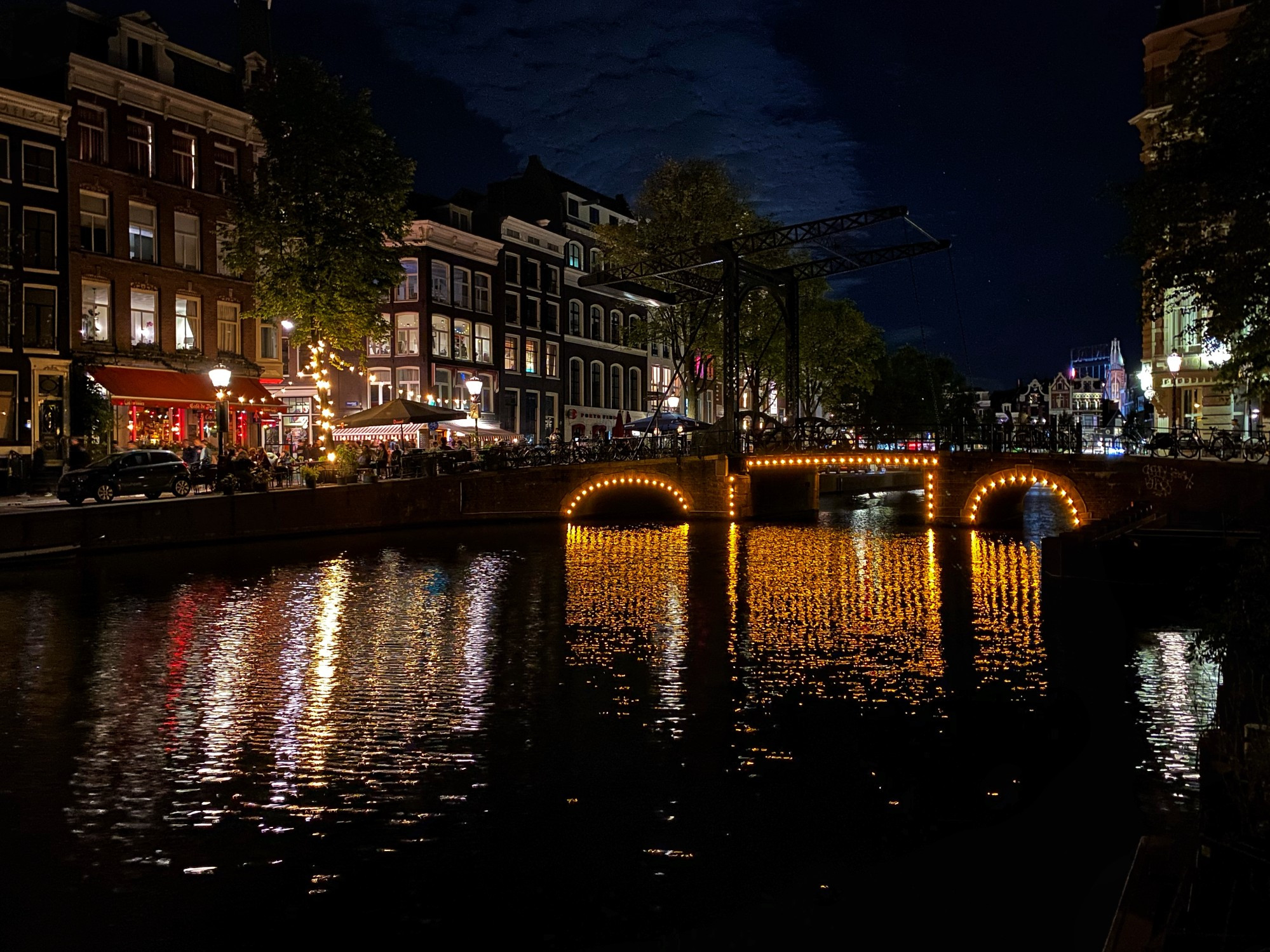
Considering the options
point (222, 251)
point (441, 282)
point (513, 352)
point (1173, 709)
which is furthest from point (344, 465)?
point (1173, 709)

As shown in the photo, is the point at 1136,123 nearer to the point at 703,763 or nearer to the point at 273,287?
the point at 273,287

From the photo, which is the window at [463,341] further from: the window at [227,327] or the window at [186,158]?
the window at [186,158]

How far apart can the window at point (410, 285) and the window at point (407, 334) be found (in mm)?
822

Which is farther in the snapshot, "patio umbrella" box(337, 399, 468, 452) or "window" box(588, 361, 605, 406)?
"window" box(588, 361, 605, 406)

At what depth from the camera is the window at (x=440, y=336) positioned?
168 feet

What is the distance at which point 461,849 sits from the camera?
793cm

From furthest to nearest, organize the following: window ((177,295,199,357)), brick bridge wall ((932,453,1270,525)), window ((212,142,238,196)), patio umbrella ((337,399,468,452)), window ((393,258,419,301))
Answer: window ((393,258,419,301))
window ((212,142,238,196))
window ((177,295,199,357))
patio umbrella ((337,399,468,452))
brick bridge wall ((932,453,1270,525))

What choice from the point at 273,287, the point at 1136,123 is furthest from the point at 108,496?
the point at 1136,123

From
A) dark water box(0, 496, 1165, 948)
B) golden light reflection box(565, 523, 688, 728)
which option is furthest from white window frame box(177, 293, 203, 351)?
dark water box(0, 496, 1165, 948)

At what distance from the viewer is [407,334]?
168ft

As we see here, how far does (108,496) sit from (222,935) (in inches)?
979

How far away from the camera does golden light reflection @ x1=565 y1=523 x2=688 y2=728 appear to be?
1366cm

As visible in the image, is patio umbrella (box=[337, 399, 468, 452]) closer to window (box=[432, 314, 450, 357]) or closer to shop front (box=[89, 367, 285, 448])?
shop front (box=[89, 367, 285, 448])

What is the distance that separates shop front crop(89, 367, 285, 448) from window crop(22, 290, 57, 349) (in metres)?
1.75
